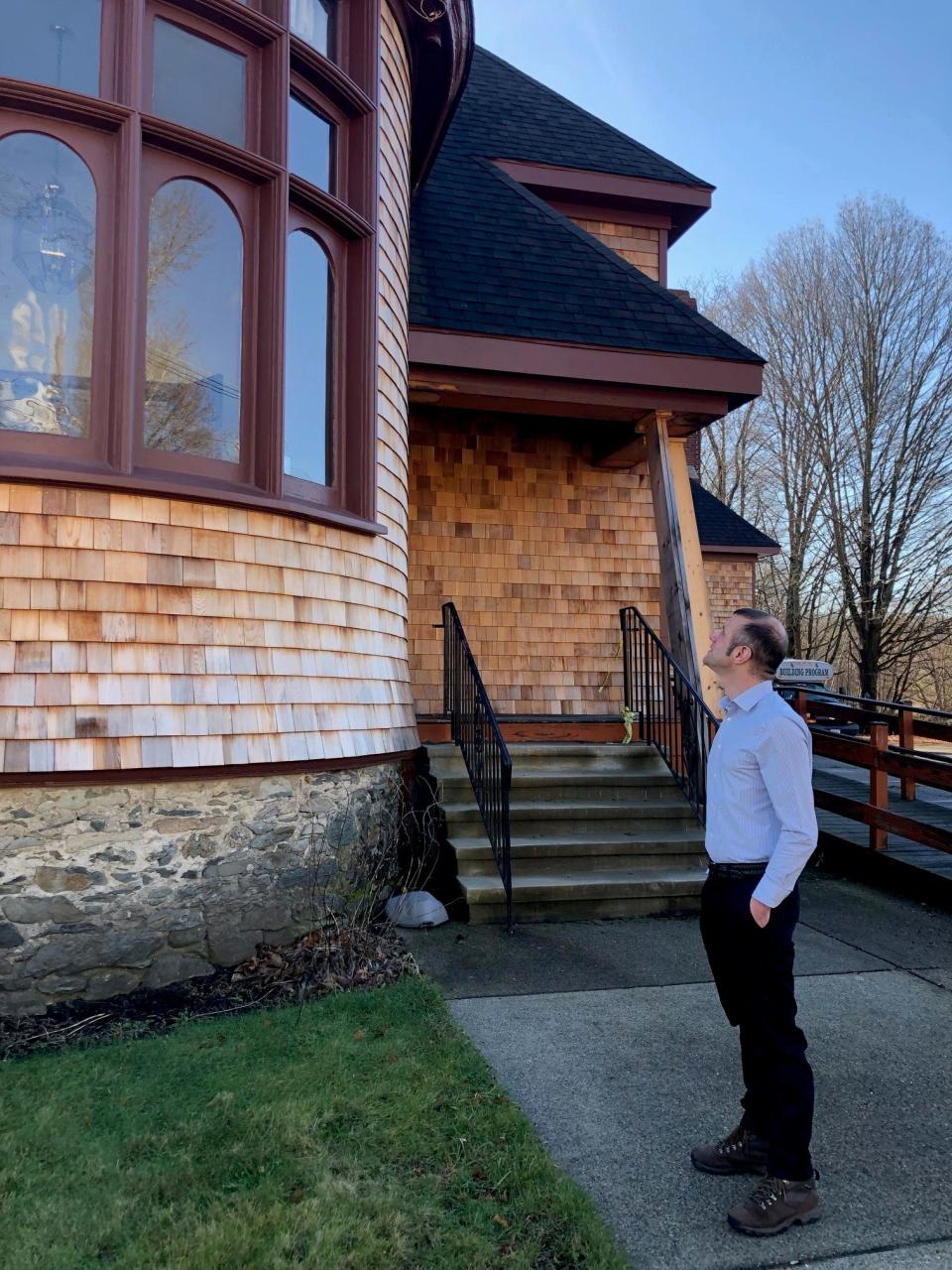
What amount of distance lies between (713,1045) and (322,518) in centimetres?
320

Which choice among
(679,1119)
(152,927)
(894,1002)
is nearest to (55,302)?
(152,927)

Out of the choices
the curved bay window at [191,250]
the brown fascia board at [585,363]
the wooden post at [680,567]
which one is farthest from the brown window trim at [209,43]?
the wooden post at [680,567]

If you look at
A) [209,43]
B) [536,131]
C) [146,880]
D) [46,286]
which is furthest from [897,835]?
[536,131]

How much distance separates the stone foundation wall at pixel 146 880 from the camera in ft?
13.6

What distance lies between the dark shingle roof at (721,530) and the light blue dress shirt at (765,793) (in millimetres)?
16913

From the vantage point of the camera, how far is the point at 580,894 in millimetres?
5832

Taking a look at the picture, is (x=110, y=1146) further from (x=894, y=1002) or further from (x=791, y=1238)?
(x=894, y=1002)

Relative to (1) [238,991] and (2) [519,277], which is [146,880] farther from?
(2) [519,277]

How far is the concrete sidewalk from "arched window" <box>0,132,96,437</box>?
3273mm

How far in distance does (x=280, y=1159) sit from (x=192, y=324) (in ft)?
12.5

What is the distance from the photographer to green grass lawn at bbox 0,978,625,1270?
2.52m

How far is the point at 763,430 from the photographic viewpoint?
30.5 meters

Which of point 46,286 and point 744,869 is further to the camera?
point 46,286

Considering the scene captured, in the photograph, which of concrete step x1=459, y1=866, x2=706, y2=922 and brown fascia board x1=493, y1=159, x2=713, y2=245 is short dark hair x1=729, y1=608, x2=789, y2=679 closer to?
concrete step x1=459, y1=866, x2=706, y2=922
